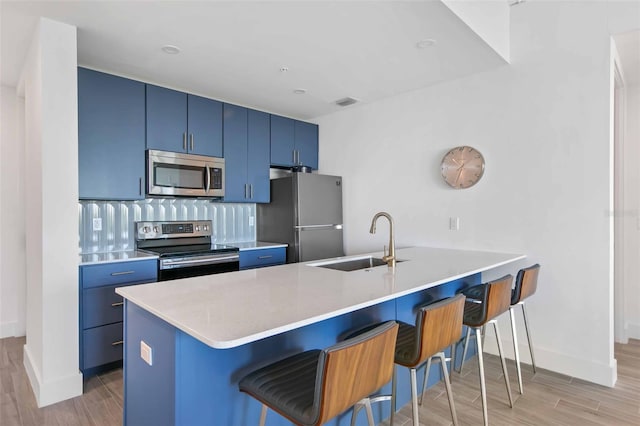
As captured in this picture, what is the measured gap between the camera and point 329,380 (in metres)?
1.09

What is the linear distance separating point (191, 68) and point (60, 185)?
1.35m

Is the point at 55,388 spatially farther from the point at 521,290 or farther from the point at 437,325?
the point at 521,290

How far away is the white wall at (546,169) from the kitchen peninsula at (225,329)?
52.3 inches

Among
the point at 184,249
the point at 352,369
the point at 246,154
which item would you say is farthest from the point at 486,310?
the point at 246,154

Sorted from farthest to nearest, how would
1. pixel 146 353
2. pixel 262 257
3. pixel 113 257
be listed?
pixel 262 257 < pixel 113 257 < pixel 146 353

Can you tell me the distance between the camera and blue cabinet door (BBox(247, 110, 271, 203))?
13.1 ft

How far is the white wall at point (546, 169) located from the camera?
2623 millimetres

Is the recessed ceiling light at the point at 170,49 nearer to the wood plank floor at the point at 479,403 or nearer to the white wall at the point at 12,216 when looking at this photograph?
the white wall at the point at 12,216

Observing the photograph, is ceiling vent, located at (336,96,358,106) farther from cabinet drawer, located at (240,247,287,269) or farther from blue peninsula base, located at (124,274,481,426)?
blue peninsula base, located at (124,274,481,426)

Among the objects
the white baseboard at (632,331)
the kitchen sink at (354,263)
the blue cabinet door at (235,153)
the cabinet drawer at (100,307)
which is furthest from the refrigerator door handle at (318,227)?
the white baseboard at (632,331)

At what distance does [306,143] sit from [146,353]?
3.44 m

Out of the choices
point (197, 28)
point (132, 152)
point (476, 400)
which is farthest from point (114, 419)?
point (197, 28)

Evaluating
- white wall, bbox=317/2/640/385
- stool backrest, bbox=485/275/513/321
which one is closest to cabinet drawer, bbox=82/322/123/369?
stool backrest, bbox=485/275/513/321

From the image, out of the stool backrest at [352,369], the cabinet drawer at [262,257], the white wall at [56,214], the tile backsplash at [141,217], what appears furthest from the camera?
the cabinet drawer at [262,257]
